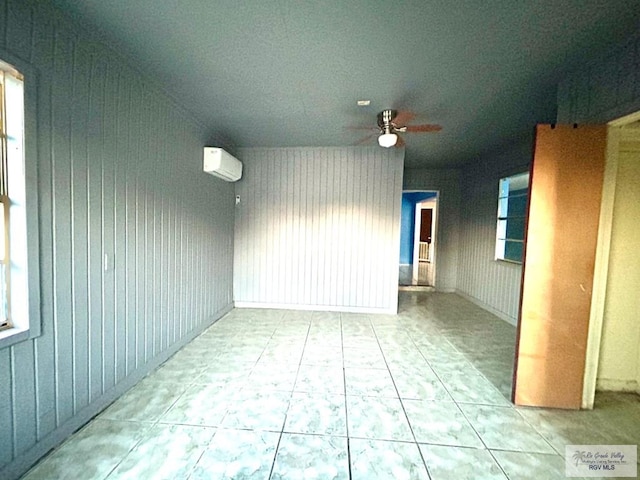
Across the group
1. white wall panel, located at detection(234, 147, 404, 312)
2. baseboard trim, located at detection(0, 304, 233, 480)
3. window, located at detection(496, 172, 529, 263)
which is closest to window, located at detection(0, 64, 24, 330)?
baseboard trim, located at detection(0, 304, 233, 480)

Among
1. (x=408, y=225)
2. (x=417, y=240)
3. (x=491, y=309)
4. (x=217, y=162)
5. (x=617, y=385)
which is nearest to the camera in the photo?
(x=617, y=385)

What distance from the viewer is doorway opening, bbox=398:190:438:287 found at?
6.80 meters

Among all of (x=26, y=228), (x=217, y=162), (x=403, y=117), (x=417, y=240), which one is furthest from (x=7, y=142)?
(x=417, y=240)

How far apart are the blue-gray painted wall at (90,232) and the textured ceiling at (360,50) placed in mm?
289

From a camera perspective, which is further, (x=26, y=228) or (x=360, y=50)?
(x=360, y=50)

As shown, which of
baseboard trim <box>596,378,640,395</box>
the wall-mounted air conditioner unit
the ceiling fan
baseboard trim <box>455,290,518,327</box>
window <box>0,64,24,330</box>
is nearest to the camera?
window <box>0,64,24,330</box>

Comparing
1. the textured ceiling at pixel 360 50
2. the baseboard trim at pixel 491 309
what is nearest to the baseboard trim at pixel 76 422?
the textured ceiling at pixel 360 50

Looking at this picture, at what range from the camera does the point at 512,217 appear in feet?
Answer: 14.7

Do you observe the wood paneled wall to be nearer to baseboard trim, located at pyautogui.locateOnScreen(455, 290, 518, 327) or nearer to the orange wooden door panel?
baseboard trim, located at pyautogui.locateOnScreen(455, 290, 518, 327)

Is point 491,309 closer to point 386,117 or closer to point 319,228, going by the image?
point 319,228

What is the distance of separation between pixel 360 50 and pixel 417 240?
681 cm

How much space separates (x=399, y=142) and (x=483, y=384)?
107 inches

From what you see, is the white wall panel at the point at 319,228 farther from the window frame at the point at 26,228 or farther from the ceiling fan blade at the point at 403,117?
the window frame at the point at 26,228

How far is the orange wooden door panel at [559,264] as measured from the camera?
197 cm
